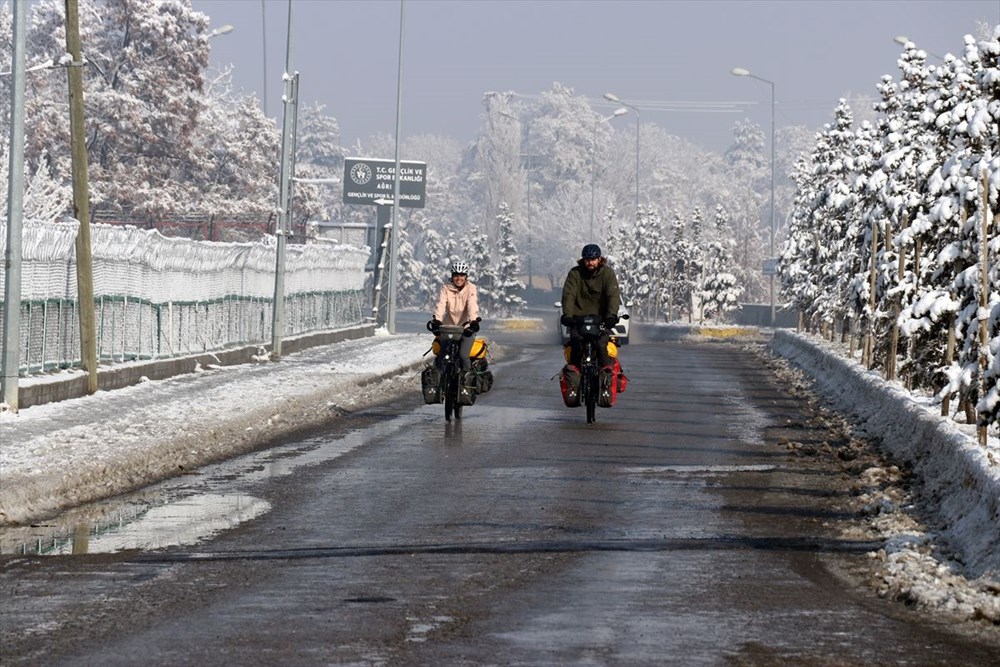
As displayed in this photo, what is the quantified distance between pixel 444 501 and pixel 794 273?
51.3 metres

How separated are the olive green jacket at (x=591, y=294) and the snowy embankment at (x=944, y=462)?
3.27 metres

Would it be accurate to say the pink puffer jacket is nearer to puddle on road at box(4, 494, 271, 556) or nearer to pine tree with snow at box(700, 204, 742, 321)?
puddle on road at box(4, 494, 271, 556)

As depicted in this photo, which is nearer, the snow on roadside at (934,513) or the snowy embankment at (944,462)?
the snow on roadside at (934,513)

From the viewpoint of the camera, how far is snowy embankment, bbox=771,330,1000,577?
1135 centimetres

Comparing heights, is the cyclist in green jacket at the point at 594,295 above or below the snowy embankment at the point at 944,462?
above

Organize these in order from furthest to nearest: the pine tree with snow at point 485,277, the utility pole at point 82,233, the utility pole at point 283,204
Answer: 1. the pine tree with snow at point 485,277
2. the utility pole at point 283,204
3. the utility pole at point 82,233

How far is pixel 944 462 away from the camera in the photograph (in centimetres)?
1484

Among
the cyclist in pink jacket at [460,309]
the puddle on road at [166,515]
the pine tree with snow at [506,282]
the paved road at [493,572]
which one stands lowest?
the pine tree with snow at [506,282]

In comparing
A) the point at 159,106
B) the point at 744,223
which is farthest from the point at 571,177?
the point at 159,106

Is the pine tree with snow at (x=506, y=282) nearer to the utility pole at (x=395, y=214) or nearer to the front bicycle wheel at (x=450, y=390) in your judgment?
the utility pole at (x=395, y=214)

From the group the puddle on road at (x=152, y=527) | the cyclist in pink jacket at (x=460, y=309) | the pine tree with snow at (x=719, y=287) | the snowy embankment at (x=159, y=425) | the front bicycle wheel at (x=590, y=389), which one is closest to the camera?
the puddle on road at (x=152, y=527)

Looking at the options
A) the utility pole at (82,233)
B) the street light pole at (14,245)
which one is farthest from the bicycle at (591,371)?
the utility pole at (82,233)

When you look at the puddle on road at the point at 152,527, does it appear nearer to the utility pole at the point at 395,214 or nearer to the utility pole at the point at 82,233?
the utility pole at the point at 82,233

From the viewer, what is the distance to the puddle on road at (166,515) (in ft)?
38.8
